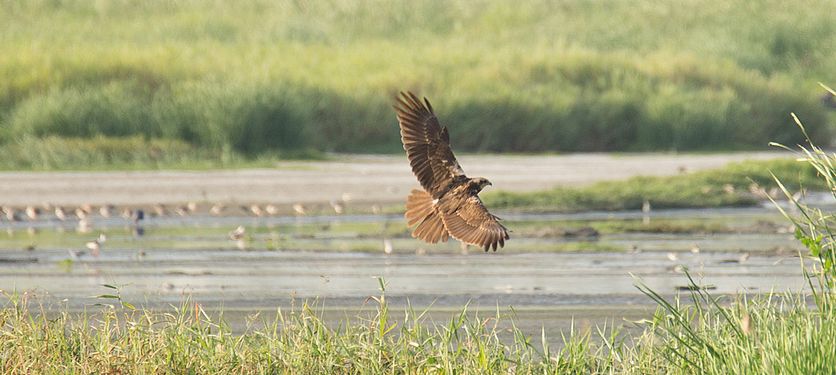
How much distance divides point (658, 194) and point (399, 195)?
3.39m

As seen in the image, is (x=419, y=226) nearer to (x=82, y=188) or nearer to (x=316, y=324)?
(x=316, y=324)

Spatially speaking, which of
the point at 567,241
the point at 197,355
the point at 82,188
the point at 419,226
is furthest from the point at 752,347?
the point at 82,188

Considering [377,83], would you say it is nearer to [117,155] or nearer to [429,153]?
[117,155]

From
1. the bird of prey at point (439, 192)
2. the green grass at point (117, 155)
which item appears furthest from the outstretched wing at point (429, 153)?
the green grass at point (117, 155)

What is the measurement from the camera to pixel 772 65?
4088 centimetres

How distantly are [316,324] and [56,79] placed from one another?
21049mm

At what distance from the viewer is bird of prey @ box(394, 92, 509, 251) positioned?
24.8 feet

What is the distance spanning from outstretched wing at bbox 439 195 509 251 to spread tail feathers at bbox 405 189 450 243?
0.07 metres

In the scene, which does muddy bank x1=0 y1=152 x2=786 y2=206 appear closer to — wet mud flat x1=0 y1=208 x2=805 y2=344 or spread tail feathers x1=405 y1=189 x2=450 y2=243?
wet mud flat x1=0 y1=208 x2=805 y2=344

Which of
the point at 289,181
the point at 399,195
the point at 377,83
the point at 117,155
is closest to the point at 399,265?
the point at 399,195

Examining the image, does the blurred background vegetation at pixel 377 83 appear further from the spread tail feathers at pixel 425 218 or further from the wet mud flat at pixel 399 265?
the spread tail feathers at pixel 425 218

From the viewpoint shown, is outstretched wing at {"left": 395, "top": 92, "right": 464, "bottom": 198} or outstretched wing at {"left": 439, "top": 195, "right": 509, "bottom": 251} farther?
outstretched wing at {"left": 395, "top": 92, "right": 464, "bottom": 198}

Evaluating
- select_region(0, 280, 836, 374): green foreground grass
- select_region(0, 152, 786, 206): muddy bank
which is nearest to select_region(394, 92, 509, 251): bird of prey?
select_region(0, 280, 836, 374): green foreground grass

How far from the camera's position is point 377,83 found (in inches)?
1224
